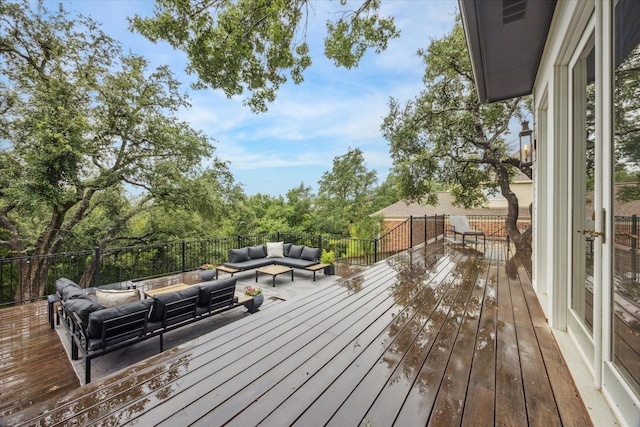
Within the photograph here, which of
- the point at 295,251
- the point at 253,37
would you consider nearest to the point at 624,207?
the point at 253,37

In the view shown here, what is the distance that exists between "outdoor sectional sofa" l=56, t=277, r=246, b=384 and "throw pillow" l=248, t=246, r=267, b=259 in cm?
362

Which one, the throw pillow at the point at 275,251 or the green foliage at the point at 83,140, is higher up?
the green foliage at the point at 83,140

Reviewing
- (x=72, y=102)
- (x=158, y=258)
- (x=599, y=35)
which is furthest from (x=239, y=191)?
(x=599, y=35)

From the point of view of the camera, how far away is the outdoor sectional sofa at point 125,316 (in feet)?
9.44

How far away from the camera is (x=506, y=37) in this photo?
259cm

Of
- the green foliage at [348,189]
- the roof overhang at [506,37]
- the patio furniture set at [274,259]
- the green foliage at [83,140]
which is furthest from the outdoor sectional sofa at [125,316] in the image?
the green foliage at [348,189]

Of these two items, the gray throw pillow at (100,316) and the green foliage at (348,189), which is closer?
the gray throw pillow at (100,316)

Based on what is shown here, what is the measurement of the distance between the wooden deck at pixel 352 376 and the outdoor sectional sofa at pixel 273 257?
404 centimetres

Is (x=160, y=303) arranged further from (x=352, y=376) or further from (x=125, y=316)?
(x=352, y=376)

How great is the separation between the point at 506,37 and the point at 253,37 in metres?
3.41

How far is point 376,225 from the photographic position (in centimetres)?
1789

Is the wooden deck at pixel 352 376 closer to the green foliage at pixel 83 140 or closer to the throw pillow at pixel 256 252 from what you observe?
the throw pillow at pixel 256 252

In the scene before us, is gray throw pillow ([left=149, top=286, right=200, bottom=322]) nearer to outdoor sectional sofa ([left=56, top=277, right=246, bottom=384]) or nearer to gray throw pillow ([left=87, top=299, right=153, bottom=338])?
outdoor sectional sofa ([left=56, top=277, right=246, bottom=384])

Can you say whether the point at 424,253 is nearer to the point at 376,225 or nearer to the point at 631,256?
the point at 631,256
